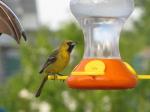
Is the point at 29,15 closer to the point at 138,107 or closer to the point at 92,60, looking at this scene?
the point at 138,107

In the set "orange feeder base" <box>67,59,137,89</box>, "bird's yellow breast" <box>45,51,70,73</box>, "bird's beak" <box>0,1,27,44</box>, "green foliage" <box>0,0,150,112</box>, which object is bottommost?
"green foliage" <box>0,0,150,112</box>

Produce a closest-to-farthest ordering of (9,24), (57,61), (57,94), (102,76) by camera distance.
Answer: (9,24) < (102,76) < (57,61) < (57,94)

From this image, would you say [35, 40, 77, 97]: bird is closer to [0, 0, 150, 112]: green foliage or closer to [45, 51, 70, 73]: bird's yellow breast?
[45, 51, 70, 73]: bird's yellow breast

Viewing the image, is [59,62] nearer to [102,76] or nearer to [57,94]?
[102,76]

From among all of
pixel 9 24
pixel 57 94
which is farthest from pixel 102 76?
pixel 57 94

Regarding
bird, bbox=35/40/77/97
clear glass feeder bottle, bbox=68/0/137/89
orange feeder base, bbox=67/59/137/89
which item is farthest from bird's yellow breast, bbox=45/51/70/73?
orange feeder base, bbox=67/59/137/89

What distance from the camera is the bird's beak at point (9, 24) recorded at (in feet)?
12.5

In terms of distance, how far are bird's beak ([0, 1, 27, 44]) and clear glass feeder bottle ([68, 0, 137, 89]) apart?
1005mm

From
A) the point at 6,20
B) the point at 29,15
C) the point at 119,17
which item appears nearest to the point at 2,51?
the point at 29,15

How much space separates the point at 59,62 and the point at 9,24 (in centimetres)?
239

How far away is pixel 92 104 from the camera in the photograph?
36.4 ft

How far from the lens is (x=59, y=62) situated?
620 centimetres

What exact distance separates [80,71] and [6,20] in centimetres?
123

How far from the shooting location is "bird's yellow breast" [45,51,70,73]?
241 inches
